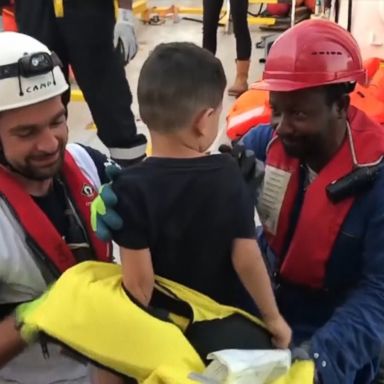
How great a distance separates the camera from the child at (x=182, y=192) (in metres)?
1.16

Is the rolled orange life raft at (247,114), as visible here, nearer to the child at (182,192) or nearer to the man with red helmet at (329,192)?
the man with red helmet at (329,192)

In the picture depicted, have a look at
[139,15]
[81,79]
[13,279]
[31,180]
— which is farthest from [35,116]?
[139,15]

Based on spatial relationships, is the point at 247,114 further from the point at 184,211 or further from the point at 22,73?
the point at 184,211

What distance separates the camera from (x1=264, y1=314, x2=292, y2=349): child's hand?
1.29m

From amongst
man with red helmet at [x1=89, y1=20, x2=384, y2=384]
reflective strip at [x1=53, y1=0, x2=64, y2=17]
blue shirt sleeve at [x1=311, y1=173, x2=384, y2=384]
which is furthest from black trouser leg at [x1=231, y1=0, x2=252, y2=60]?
blue shirt sleeve at [x1=311, y1=173, x2=384, y2=384]

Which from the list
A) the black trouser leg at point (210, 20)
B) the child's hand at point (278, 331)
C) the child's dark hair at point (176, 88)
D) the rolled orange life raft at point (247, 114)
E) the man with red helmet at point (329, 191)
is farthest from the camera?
the black trouser leg at point (210, 20)

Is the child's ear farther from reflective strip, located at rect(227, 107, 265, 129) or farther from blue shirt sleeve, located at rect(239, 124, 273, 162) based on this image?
reflective strip, located at rect(227, 107, 265, 129)

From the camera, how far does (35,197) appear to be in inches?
61.1

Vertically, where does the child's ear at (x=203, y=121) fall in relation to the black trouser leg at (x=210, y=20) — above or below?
above

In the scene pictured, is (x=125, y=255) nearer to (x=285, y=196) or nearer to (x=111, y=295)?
(x=111, y=295)

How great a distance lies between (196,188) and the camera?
1.16m

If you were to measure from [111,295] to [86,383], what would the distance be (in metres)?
0.52

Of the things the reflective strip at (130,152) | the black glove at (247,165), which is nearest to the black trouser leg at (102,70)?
the reflective strip at (130,152)

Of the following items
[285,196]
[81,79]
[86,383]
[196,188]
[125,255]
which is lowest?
[86,383]
